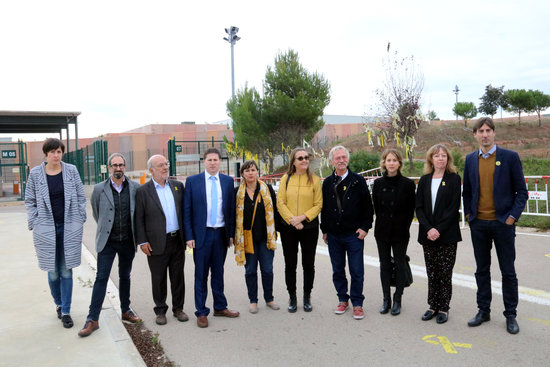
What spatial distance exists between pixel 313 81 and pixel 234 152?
6.52 metres

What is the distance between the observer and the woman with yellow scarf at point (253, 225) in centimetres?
505

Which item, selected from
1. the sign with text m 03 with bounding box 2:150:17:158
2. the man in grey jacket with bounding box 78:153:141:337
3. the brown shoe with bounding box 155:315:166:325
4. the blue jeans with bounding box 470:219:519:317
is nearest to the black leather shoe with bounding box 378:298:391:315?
the blue jeans with bounding box 470:219:519:317

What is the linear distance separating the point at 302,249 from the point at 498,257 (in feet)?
6.69

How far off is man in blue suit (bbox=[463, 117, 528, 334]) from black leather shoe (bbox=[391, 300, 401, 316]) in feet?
2.42

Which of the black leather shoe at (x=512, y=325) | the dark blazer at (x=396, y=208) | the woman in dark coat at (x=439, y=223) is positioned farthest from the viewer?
the dark blazer at (x=396, y=208)

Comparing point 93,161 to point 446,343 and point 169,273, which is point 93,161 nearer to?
point 169,273

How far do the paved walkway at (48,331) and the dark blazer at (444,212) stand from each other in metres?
3.09

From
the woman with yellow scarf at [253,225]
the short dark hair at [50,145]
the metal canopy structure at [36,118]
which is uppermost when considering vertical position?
the metal canopy structure at [36,118]

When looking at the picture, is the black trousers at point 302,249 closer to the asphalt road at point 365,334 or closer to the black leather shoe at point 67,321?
the asphalt road at point 365,334

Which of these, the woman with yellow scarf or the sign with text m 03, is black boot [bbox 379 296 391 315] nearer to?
the woman with yellow scarf

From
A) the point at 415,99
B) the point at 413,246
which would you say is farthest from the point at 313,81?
the point at 413,246

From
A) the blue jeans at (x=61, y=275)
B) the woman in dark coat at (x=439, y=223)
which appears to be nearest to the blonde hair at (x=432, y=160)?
the woman in dark coat at (x=439, y=223)

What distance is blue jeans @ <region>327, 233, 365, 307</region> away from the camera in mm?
4934

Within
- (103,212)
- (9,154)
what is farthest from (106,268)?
(9,154)
